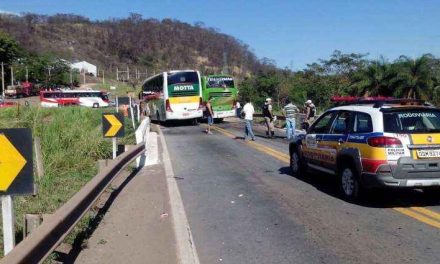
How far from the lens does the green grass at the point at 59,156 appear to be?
856cm

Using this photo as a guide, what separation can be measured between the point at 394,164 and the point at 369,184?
0.50m

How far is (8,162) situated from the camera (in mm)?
5258

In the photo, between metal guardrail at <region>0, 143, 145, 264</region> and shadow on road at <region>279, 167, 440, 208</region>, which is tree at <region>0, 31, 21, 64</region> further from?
metal guardrail at <region>0, 143, 145, 264</region>

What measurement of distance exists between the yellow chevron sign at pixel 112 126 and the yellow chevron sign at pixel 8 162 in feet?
25.1

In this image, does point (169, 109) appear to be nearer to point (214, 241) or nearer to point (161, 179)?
point (161, 179)

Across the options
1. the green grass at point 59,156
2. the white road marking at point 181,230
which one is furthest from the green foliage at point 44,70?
the white road marking at point 181,230

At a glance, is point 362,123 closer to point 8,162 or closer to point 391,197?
point 391,197

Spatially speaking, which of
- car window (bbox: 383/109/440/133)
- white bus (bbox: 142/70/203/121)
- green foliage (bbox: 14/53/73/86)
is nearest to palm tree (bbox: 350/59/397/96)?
white bus (bbox: 142/70/203/121)

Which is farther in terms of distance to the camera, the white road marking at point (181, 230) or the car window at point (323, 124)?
the car window at point (323, 124)

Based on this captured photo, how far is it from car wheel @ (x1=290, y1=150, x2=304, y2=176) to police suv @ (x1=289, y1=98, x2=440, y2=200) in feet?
6.48

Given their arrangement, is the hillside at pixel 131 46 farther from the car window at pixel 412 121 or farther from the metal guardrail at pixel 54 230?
the metal guardrail at pixel 54 230

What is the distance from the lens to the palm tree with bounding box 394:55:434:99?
37969mm

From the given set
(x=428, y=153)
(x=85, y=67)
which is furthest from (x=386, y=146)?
(x=85, y=67)

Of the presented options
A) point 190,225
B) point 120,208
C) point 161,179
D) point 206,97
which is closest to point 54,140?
point 161,179
